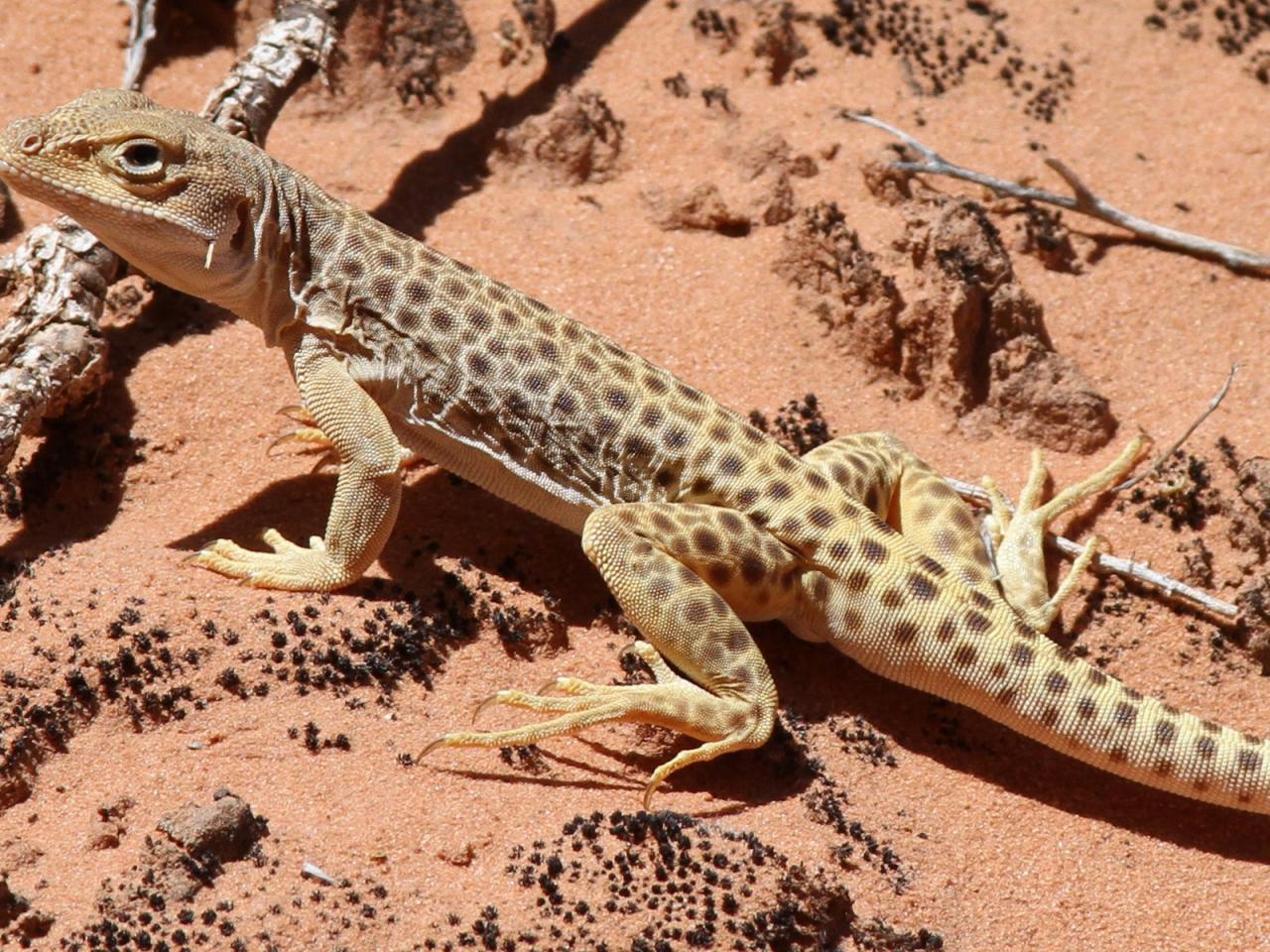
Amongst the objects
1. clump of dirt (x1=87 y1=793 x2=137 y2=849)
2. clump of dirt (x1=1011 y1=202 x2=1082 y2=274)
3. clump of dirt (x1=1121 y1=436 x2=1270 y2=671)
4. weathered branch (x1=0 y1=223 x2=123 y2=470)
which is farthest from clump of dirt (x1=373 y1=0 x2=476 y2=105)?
clump of dirt (x1=87 y1=793 x2=137 y2=849)

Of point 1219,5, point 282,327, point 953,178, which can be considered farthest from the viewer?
point 1219,5

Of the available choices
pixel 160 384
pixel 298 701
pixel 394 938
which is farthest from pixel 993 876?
pixel 160 384

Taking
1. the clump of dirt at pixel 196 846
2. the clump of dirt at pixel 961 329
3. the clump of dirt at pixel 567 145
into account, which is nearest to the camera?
the clump of dirt at pixel 196 846

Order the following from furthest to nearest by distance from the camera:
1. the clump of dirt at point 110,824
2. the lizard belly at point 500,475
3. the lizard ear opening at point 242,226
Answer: the lizard belly at point 500,475 < the lizard ear opening at point 242,226 < the clump of dirt at point 110,824

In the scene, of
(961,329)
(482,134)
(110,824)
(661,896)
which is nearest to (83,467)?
(110,824)

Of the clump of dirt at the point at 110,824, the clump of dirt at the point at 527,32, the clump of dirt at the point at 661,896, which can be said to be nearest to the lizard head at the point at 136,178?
the clump of dirt at the point at 110,824

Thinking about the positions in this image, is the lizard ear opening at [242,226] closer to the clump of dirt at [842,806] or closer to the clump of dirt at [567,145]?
the clump of dirt at [567,145]

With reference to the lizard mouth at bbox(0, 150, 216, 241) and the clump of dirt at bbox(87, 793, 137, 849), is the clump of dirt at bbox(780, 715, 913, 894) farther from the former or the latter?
the lizard mouth at bbox(0, 150, 216, 241)

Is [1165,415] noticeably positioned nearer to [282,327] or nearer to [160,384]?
[282,327]
